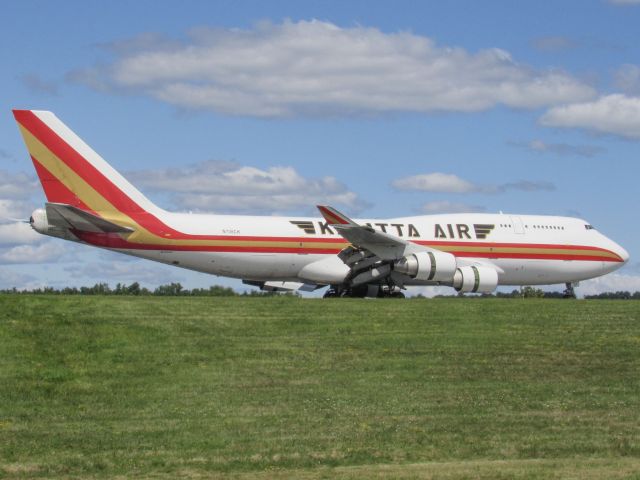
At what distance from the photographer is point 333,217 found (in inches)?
1412

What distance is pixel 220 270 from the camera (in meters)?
37.2

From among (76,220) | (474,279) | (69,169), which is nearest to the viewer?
(76,220)

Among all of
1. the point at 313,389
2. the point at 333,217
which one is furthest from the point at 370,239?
the point at 313,389

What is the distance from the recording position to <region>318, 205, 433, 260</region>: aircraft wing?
115ft

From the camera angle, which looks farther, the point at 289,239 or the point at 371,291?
the point at 371,291

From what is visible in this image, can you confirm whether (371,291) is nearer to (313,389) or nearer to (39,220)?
(39,220)

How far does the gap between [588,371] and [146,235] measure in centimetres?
1821

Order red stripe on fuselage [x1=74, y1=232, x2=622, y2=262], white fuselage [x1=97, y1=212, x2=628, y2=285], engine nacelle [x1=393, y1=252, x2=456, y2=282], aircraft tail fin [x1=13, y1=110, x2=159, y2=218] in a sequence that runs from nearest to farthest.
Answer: aircraft tail fin [x1=13, y1=110, x2=159, y2=218], red stripe on fuselage [x1=74, y1=232, x2=622, y2=262], engine nacelle [x1=393, y1=252, x2=456, y2=282], white fuselage [x1=97, y1=212, x2=628, y2=285]

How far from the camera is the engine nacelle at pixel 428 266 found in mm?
35438

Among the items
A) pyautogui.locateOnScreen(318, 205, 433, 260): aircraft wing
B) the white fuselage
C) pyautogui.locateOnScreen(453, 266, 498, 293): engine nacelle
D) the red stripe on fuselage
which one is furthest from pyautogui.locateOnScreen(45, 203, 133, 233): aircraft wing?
pyautogui.locateOnScreen(453, 266, 498, 293): engine nacelle

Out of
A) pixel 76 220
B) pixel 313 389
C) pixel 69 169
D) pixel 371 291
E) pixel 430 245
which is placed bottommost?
pixel 313 389

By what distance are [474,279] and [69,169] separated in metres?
14.4

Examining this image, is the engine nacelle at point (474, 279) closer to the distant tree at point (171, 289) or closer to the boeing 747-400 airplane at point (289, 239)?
the boeing 747-400 airplane at point (289, 239)

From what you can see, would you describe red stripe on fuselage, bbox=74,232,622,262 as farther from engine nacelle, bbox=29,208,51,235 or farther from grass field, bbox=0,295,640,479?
grass field, bbox=0,295,640,479
